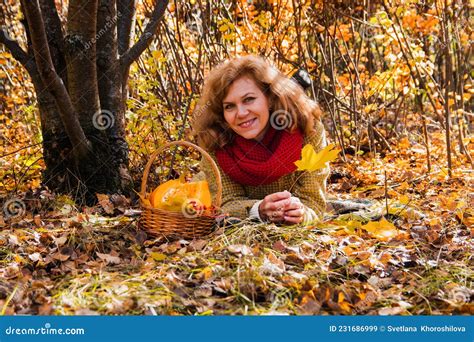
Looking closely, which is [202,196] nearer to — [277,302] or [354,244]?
[354,244]

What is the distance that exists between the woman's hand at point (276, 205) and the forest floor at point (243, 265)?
0.07 meters

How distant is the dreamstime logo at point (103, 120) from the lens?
3.59 metres

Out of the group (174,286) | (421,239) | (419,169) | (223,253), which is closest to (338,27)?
(419,169)

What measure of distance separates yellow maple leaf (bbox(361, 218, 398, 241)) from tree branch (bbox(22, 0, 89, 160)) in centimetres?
160

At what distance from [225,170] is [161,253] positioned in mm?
741

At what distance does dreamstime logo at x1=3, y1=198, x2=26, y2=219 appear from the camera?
3256mm

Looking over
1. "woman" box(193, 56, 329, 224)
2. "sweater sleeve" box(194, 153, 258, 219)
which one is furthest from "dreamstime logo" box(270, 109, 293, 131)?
"sweater sleeve" box(194, 153, 258, 219)

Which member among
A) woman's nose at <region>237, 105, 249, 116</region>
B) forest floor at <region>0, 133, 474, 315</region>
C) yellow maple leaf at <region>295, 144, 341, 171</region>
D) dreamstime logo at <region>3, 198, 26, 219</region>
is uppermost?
woman's nose at <region>237, 105, 249, 116</region>

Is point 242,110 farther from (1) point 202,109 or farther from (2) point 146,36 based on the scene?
(2) point 146,36

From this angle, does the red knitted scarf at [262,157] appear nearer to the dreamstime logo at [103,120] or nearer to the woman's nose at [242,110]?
the woman's nose at [242,110]

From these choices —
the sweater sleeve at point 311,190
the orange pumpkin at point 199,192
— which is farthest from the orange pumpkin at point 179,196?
the sweater sleeve at point 311,190

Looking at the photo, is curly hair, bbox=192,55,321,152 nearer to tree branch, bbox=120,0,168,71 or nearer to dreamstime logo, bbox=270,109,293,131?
dreamstime logo, bbox=270,109,293,131

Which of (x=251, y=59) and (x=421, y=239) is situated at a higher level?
(x=251, y=59)

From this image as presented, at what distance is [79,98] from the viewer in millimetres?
3529
